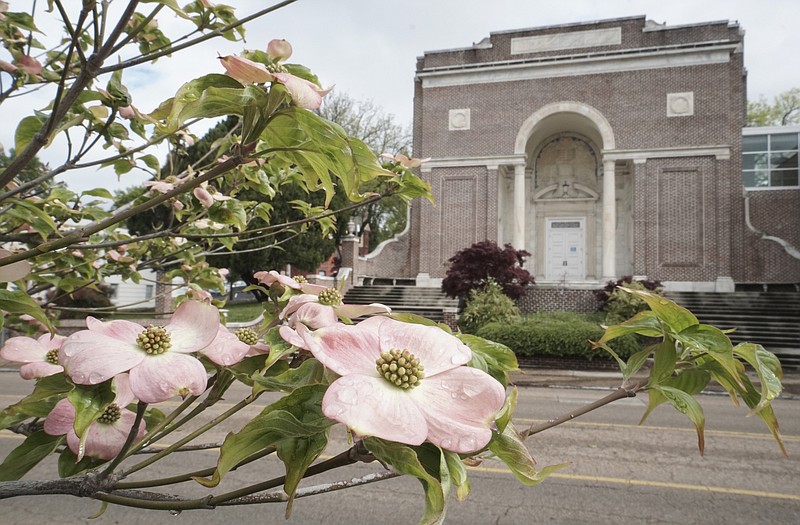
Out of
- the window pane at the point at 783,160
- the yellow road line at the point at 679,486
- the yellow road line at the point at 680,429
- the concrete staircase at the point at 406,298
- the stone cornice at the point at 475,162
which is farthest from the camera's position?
the window pane at the point at 783,160

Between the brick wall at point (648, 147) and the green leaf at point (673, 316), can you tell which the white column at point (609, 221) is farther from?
the green leaf at point (673, 316)

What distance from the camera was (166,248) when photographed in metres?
3.35

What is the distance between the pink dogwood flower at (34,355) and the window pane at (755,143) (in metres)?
29.3

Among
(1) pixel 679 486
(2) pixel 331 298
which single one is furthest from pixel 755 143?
(2) pixel 331 298

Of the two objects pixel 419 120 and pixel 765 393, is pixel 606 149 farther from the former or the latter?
pixel 765 393

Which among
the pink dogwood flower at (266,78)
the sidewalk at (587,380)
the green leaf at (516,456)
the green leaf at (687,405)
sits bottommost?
the sidewalk at (587,380)

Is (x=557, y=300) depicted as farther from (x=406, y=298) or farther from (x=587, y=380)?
(x=587, y=380)

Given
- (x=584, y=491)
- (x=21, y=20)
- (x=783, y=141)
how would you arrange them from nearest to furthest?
(x=21, y=20)
(x=584, y=491)
(x=783, y=141)

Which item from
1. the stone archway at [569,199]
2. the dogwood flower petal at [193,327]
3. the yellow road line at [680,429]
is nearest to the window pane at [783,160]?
the stone archway at [569,199]

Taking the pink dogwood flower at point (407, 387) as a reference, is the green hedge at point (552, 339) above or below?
below

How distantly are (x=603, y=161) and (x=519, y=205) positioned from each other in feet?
12.9

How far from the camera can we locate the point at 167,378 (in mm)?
666

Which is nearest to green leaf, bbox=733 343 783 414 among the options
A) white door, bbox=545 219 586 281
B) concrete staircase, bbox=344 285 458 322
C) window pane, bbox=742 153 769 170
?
concrete staircase, bbox=344 285 458 322

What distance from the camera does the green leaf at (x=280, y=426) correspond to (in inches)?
21.8
